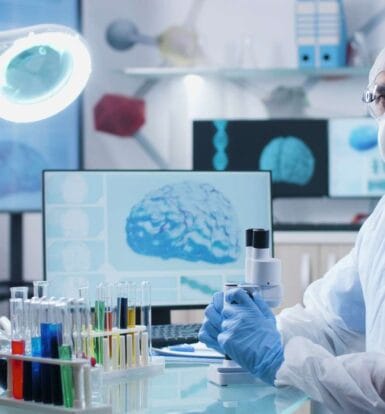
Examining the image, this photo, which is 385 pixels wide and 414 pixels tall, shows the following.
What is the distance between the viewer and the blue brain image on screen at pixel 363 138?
446 cm

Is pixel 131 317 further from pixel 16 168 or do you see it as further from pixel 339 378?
pixel 16 168

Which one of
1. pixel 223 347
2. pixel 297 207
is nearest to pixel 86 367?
pixel 223 347

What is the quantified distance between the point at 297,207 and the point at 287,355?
307 centimetres

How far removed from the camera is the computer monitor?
447 centimetres

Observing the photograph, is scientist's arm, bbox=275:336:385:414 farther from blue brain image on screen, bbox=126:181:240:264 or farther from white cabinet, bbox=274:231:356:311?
white cabinet, bbox=274:231:356:311

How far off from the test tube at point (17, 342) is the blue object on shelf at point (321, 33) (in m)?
3.08

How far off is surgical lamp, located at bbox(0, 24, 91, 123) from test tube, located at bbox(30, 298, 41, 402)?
425 mm

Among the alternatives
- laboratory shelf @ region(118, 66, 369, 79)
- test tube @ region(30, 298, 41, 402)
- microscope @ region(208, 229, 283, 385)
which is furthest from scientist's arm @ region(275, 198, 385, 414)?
laboratory shelf @ region(118, 66, 369, 79)

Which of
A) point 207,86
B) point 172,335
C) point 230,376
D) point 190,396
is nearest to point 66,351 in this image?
point 190,396

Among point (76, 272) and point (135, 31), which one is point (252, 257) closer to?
point (76, 272)

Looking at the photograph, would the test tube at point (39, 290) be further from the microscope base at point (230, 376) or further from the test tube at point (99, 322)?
the microscope base at point (230, 376)

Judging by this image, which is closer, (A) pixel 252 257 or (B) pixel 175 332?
(A) pixel 252 257

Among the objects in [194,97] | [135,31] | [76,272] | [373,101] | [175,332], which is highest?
[135,31]

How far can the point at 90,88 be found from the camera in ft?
15.6
